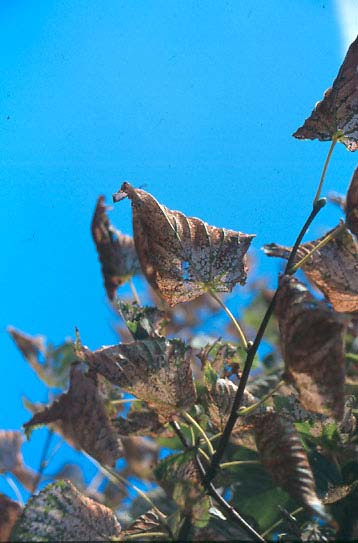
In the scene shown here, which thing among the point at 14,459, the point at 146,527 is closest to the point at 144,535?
the point at 146,527

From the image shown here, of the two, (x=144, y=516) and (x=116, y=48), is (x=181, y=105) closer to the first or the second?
(x=116, y=48)

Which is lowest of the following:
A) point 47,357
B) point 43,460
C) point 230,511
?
point 230,511

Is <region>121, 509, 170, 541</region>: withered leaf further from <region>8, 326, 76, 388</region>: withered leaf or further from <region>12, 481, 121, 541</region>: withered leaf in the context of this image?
<region>8, 326, 76, 388</region>: withered leaf

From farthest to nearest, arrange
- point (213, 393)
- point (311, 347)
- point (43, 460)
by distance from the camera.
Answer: point (43, 460) < point (213, 393) < point (311, 347)

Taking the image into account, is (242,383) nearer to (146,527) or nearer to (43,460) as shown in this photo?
(146,527)

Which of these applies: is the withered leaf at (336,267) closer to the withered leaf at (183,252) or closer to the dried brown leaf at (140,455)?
the withered leaf at (183,252)

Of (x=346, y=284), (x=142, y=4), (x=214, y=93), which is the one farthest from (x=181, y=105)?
(x=346, y=284)

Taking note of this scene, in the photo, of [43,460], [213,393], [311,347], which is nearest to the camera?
[311,347]
